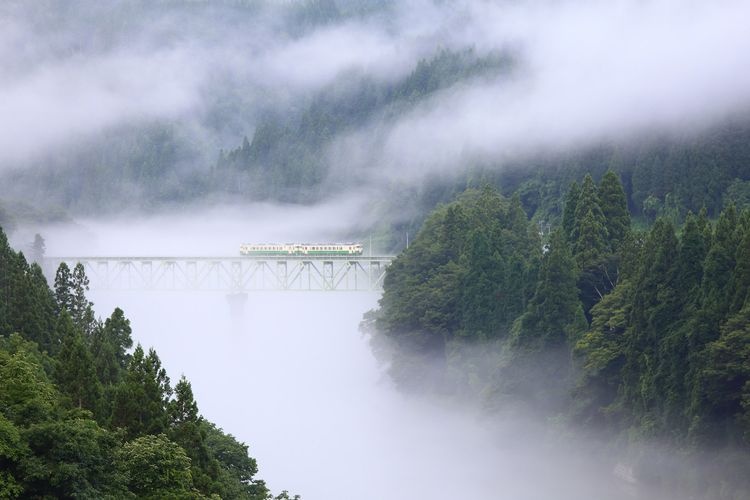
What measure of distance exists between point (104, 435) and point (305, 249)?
302ft

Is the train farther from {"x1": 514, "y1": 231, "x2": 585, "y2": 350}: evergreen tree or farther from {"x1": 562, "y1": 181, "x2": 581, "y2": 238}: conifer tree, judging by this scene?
{"x1": 514, "y1": 231, "x2": 585, "y2": 350}: evergreen tree

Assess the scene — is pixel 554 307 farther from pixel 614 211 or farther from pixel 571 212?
pixel 571 212

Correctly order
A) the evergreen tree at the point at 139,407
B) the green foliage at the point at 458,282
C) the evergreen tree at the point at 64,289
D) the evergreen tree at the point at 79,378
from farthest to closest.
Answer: the green foliage at the point at 458,282 < the evergreen tree at the point at 64,289 < the evergreen tree at the point at 79,378 < the evergreen tree at the point at 139,407

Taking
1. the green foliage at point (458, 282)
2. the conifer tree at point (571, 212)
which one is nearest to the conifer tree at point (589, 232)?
the conifer tree at point (571, 212)

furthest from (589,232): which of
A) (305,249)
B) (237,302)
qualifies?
(237,302)

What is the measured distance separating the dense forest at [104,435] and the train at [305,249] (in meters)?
63.4

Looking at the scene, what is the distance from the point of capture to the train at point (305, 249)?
13388 cm

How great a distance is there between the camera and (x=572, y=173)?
137250mm

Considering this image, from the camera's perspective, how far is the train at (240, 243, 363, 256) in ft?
439

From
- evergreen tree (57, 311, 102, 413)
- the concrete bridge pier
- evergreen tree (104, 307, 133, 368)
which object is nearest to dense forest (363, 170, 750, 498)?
evergreen tree (104, 307, 133, 368)

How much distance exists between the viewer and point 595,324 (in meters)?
81.9

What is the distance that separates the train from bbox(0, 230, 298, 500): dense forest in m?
63.4

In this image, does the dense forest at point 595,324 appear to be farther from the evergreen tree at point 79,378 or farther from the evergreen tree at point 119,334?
the evergreen tree at point 79,378

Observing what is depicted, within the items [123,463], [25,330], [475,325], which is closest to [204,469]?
[123,463]
